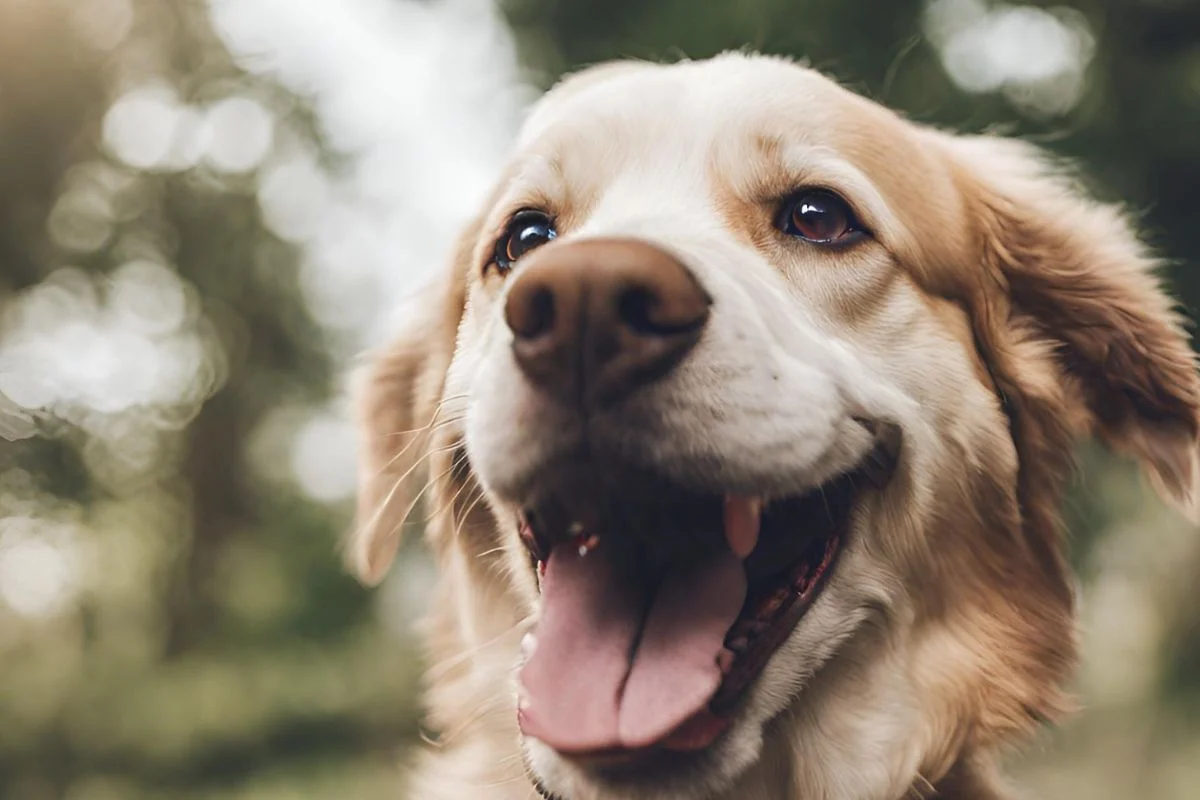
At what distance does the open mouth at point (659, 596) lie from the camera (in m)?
2.01

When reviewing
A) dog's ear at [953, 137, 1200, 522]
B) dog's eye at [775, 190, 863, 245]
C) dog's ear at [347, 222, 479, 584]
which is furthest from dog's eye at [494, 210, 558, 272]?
dog's ear at [953, 137, 1200, 522]

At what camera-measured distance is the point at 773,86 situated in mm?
2637

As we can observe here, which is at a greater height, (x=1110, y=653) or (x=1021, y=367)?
(x=1021, y=367)

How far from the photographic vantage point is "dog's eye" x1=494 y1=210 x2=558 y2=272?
2.73 m

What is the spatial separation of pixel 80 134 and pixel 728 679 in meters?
12.7

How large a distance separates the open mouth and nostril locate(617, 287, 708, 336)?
0.27m

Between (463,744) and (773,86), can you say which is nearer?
(773,86)

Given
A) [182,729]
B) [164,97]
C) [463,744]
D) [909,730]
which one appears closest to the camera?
[909,730]

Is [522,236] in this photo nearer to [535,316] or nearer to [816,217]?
[816,217]

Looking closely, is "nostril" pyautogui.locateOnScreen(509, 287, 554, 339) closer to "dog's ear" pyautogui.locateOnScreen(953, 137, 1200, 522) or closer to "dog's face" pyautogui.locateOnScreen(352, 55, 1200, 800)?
"dog's face" pyautogui.locateOnScreen(352, 55, 1200, 800)

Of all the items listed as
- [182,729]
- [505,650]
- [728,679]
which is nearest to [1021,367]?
[728,679]

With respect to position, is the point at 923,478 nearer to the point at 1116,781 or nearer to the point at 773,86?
the point at 773,86

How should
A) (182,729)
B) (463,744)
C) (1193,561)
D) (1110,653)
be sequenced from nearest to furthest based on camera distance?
(463,744)
(1193,561)
(1110,653)
(182,729)

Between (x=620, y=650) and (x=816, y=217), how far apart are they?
1096 mm
